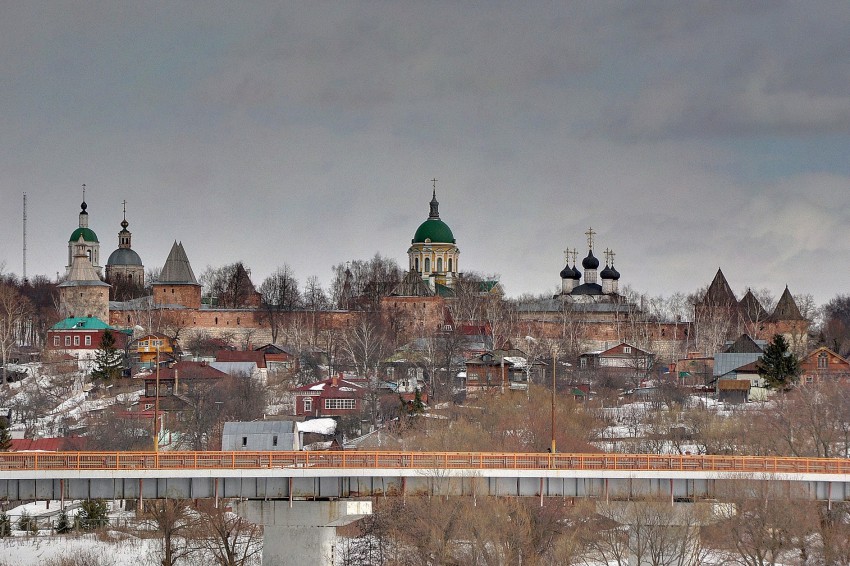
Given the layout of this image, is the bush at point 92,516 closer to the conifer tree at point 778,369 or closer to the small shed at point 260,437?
the small shed at point 260,437

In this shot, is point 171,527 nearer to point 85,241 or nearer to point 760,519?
point 760,519

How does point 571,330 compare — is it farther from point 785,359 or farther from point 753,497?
point 753,497

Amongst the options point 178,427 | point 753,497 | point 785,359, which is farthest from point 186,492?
point 785,359

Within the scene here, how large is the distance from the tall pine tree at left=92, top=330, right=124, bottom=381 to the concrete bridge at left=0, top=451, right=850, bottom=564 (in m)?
40.5

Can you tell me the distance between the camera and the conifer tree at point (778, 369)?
71.4 m

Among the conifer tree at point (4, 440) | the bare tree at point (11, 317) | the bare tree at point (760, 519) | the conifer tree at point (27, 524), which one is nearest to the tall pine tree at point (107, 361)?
the bare tree at point (11, 317)

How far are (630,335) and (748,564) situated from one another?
6467cm

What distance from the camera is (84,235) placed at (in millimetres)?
139875

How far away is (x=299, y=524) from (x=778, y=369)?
41.4 metres

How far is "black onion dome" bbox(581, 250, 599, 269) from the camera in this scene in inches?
4656

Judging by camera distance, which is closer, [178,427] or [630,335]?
[178,427]

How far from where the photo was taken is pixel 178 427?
204ft

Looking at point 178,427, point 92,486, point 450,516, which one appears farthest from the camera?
point 178,427

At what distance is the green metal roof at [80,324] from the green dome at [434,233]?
33.1m
